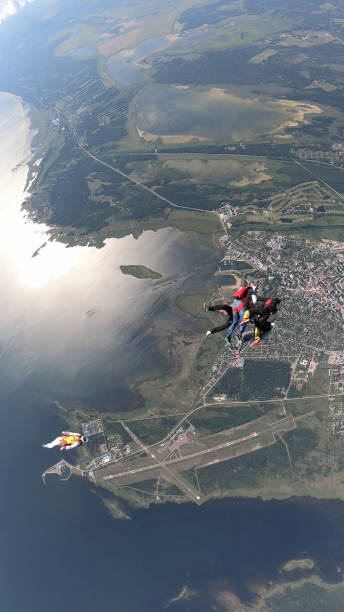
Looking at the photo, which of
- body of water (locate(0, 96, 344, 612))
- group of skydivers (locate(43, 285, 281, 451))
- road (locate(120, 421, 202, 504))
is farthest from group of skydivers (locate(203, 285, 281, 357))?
body of water (locate(0, 96, 344, 612))

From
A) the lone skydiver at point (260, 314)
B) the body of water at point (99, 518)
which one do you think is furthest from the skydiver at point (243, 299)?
the body of water at point (99, 518)

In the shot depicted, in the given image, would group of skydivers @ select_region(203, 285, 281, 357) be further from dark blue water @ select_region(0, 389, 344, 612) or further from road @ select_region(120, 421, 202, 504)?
dark blue water @ select_region(0, 389, 344, 612)

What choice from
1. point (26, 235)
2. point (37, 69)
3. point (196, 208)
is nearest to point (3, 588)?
point (26, 235)

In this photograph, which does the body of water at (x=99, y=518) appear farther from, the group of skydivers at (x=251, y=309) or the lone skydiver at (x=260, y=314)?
the group of skydivers at (x=251, y=309)

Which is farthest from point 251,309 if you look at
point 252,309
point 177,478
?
point 177,478

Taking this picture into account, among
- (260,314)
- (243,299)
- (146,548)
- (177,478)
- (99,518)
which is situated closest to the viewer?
(260,314)

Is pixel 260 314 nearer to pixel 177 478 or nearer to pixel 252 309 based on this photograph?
pixel 252 309
